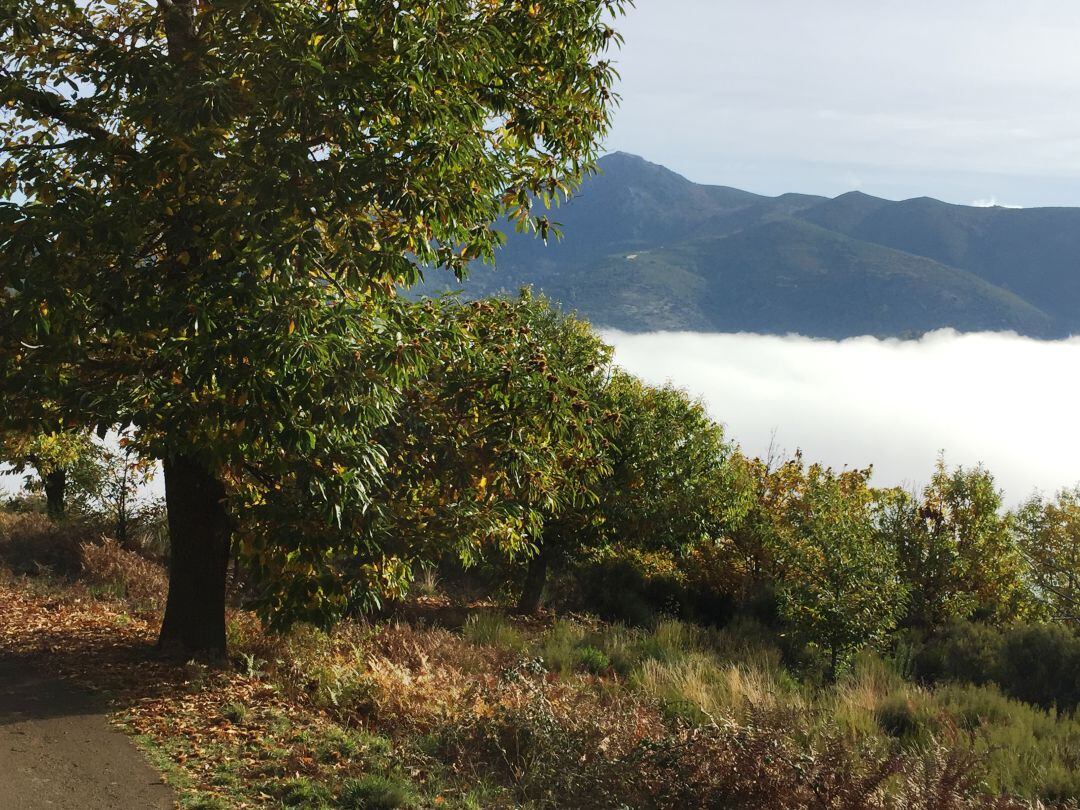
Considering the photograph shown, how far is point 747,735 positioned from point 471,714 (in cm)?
282

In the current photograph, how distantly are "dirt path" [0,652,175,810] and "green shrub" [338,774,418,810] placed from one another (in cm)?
135

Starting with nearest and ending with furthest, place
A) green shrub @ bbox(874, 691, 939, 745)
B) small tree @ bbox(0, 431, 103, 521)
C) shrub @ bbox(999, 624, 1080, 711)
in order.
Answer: green shrub @ bbox(874, 691, 939, 745)
shrub @ bbox(999, 624, 1080, 711)
small tree @ bbox(0, 431, 103, 521)

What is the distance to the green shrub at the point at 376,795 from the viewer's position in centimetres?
684

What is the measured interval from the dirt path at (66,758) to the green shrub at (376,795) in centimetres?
135

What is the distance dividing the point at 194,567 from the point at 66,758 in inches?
119

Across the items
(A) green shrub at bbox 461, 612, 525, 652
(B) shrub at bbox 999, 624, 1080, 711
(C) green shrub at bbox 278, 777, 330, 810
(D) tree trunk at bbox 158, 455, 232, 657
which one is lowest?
(B) shrub at bbox 999, 624, 1080, 711

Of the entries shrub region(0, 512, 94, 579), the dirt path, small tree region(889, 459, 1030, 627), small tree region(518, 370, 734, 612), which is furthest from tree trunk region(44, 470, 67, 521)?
small tree region(889, 459, 1030, 627)

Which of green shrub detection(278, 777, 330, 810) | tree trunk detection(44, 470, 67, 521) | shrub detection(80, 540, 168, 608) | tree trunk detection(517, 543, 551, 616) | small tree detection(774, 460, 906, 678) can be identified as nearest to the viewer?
green shrub detection(278, 777, 330, 810)

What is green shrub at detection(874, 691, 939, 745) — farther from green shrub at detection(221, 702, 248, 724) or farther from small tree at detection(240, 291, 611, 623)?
green shrub at detection(221, 702, 248, 724)

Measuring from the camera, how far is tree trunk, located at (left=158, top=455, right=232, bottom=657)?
10.4 metres

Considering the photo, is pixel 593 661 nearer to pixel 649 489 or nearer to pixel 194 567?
pixel 194 567

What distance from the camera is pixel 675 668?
45.0 ft

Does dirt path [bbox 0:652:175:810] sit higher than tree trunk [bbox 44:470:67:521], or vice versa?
dirt path [bbox 0:652:175:810]

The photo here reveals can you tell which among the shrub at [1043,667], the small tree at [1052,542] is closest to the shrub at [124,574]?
the shrub at [1043,667]
